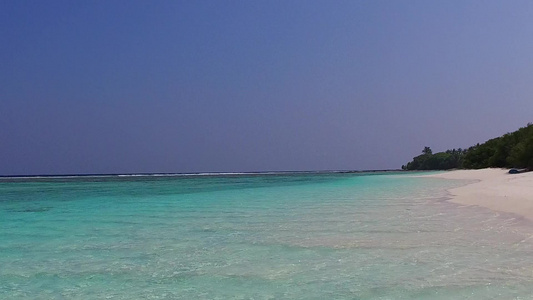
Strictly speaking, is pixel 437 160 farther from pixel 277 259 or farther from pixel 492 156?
pixel 277 259

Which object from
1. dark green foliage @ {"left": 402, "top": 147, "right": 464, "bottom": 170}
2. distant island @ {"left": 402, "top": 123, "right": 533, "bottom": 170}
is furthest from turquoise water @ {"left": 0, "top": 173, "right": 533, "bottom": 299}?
dark green foliage @ {"left": 402, "top": 147, "right": 464, "bottom": 170}

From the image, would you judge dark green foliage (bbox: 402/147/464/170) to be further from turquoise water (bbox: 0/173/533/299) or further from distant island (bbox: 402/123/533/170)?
turquoise water (bbox: 0/173/533/299)

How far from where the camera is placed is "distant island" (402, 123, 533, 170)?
1867 inches

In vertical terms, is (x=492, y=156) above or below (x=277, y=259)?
above

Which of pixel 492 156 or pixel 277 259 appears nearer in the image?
pixel 277 259

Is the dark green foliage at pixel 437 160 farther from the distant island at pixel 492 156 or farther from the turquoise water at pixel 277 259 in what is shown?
the turquoise water at pixel 277 259

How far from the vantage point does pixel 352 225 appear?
10.9 meters

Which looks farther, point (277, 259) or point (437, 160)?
point (437, 160)

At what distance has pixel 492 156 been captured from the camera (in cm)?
6869

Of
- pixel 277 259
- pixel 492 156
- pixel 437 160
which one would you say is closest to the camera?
pixel 277 259

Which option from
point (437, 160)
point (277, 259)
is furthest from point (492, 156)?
point (277, 259)

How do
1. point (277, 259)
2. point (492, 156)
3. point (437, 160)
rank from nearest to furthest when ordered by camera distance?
point (277, 259)
point (492, 156)
point (437, 160)

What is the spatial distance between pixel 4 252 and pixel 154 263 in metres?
3.05

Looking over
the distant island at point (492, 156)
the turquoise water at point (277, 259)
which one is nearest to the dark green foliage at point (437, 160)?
the distant island at point (492, 156)
